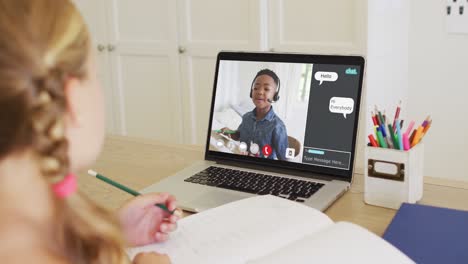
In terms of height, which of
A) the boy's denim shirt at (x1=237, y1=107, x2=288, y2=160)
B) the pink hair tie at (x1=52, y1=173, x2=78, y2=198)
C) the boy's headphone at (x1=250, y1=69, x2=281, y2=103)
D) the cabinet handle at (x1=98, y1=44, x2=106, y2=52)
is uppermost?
the cabinet handle at (x1=98, y1=44, x2=106, y2=52)

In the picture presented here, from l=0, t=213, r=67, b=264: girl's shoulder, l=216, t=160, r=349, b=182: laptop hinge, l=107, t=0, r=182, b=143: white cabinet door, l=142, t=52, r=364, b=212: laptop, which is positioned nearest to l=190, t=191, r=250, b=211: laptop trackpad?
l=142, t=52, r=364, b=212: laptop

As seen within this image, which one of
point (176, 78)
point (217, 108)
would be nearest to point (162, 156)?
point (217, 108)

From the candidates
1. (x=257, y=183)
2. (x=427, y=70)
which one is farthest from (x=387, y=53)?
(x=257, y=183)

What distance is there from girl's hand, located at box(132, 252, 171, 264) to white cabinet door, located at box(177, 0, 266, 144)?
1.97 m

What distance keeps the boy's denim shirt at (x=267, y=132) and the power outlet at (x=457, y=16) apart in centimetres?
131

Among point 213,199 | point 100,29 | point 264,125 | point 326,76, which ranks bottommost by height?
point 213,199

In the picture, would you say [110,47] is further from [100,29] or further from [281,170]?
[281,170]

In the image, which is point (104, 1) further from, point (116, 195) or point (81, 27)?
point (81, 27)

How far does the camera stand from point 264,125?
132 centimetres

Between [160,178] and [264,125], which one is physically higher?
[264,125]

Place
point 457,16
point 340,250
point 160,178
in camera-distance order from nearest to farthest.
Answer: point 340,250 < point 160,178 < point 457,16

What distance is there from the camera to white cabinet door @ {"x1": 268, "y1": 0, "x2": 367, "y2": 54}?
2.50 m

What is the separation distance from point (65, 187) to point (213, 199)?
2.04 feet

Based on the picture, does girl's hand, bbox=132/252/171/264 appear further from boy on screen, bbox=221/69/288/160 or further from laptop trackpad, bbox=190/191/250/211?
boy on screen, bbox=221/69/288/160
